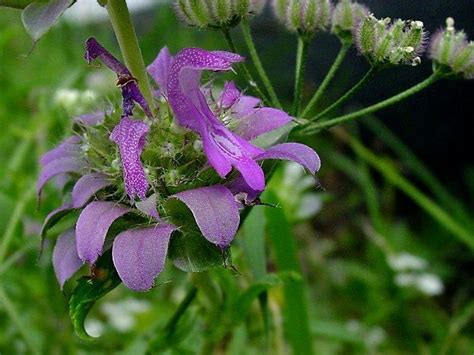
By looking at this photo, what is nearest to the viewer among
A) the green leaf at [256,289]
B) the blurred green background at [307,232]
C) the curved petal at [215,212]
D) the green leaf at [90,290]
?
the curved petal at [215,212]

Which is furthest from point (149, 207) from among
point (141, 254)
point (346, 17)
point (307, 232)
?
point (307, 232)

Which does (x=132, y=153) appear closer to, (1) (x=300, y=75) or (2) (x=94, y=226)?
(2) (x=94, y=226)

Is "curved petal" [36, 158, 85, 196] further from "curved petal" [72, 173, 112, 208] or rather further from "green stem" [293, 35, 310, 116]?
"green stem" [293, 35, 310, 116]

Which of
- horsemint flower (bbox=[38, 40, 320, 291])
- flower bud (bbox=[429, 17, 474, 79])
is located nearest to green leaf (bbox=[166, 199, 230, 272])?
horsemint flower (bbox=[38, 40, 320, 291])

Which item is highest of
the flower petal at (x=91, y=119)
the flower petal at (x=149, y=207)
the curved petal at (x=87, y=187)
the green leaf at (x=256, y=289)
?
the flower petal at (x=91, y=119)

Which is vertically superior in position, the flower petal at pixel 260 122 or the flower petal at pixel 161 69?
the flower petal at pixel 161 69

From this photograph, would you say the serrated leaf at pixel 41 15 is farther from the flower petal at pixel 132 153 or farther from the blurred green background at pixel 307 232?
the blurred green background at pixel 307 232

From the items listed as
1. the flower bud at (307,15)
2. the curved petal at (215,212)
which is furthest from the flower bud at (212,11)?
the curved petal at (215,212)
